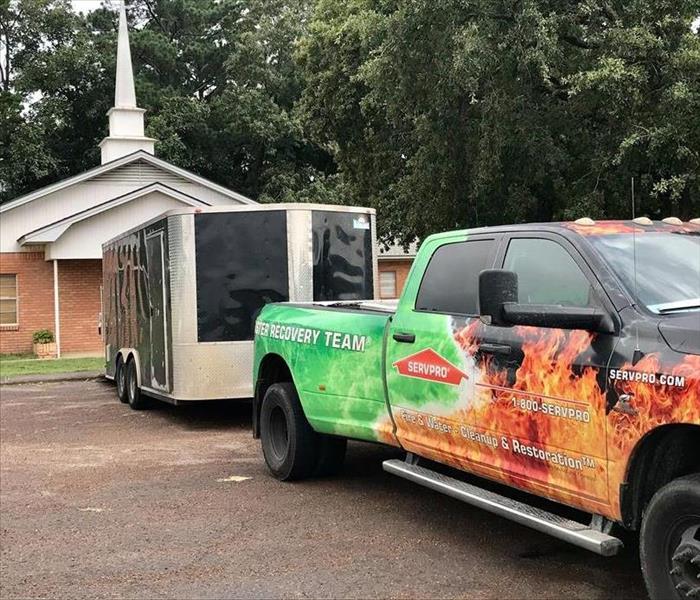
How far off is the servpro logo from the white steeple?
2501cm

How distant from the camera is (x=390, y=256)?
3222cm

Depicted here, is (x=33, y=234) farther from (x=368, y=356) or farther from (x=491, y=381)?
(x=491, y=381)

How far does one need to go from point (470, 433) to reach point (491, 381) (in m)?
0.41

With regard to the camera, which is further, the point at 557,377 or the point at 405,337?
the point at 405,337

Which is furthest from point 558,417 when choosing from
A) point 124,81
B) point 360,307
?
point 124,81

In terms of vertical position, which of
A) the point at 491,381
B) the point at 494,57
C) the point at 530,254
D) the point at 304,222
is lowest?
the point at 491,381

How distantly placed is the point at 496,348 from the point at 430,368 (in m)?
0.71

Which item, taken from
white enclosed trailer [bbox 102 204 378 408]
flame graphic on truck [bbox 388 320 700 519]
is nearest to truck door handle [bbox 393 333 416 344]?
flame graphic on truck [bbox 388 320 700 519]

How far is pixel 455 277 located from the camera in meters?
5.64

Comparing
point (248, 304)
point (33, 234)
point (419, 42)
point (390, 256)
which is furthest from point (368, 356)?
point (390, 256)

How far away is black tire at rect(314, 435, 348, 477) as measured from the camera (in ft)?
24.4

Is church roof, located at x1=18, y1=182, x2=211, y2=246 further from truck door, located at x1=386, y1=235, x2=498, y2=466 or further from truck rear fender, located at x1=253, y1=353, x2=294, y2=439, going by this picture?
truck door, located at x1=386, y1=235, x2=498, y2=466

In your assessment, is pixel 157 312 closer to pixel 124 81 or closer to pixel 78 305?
pixel 78 305

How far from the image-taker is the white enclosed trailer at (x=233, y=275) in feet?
33.4
